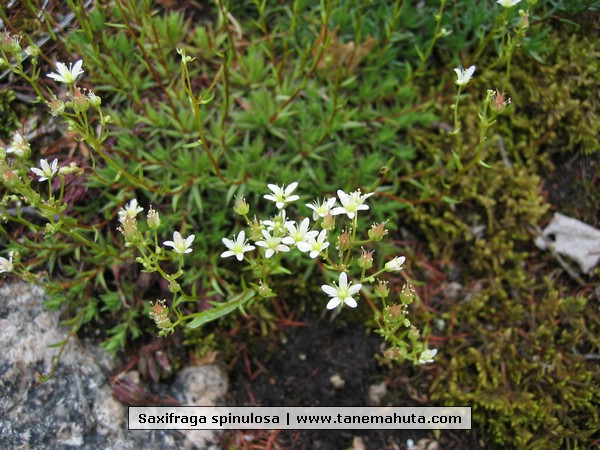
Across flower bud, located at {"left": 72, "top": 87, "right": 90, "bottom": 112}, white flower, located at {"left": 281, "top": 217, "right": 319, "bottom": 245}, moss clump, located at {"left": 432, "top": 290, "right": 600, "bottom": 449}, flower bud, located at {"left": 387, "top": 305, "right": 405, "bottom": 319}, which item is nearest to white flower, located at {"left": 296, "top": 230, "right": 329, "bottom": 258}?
white flower, located at {"left": 281, "top": 217, "right": 319, "bottom": 245}

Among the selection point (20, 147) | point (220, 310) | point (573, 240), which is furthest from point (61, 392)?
point (573, 240)

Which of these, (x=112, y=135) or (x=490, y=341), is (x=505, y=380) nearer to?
(x=490, y=341)

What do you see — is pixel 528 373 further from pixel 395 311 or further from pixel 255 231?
pixel 255 231

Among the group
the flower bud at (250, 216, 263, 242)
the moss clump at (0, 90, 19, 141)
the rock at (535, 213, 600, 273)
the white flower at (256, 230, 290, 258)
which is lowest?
the white flower at (256, 230, 290, 258)

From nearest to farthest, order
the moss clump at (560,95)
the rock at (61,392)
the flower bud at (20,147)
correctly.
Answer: the flower bud at (20,147) → the rock at (61,392) → the moss clump at (560,95)

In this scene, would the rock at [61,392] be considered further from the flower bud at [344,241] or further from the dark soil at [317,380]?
the flower bud at [344,241]

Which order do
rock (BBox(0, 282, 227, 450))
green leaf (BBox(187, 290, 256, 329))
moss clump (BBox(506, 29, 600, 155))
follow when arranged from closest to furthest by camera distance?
1. green leaf (BBox(187, 290, 256, 329))
2. rock (BBox(0, 282, 227, 450))
3. moss clump (BBox(506, 29, 600, 155))

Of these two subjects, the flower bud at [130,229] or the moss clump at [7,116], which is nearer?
the flower bud at [130,229]

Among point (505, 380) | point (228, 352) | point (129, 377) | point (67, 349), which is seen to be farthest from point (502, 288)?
point (67, 349)
